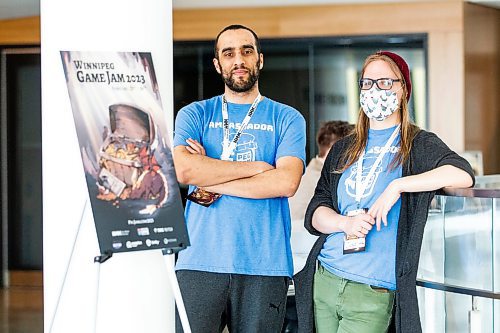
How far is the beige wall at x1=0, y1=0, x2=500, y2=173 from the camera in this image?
11.1 m

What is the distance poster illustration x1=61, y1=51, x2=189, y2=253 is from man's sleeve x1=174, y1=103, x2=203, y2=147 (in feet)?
1.14

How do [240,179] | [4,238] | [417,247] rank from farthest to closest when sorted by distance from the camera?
1. [4,238]
2. [240,179]
3. [417,247]

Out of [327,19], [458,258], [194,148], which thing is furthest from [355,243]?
[327,19]

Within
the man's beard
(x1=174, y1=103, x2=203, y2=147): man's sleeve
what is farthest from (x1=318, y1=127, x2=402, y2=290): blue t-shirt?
(x1=174, y1=103, x2=203, y2=147): man's sleeve

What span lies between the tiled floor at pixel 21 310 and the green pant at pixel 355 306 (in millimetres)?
5138

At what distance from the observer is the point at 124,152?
397cm

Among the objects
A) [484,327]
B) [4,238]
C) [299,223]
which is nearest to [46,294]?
[484,327]

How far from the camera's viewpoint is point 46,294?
436 centimetres

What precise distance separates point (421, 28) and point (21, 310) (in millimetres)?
5503

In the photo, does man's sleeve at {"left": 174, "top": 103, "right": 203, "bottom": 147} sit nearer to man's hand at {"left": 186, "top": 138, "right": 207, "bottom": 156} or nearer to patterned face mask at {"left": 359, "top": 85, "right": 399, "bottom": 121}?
man's hand at {"left": 186, "top": 138, "right": 207, "bottom": 156}

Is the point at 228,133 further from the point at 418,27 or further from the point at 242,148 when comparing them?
the point at 418,27

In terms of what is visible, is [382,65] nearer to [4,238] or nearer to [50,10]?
[50,10]

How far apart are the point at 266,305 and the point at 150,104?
41.2 inches

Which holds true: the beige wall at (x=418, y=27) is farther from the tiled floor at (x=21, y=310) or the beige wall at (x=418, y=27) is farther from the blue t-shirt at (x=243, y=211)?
the blue t-shirt at (x=243, y=211)
